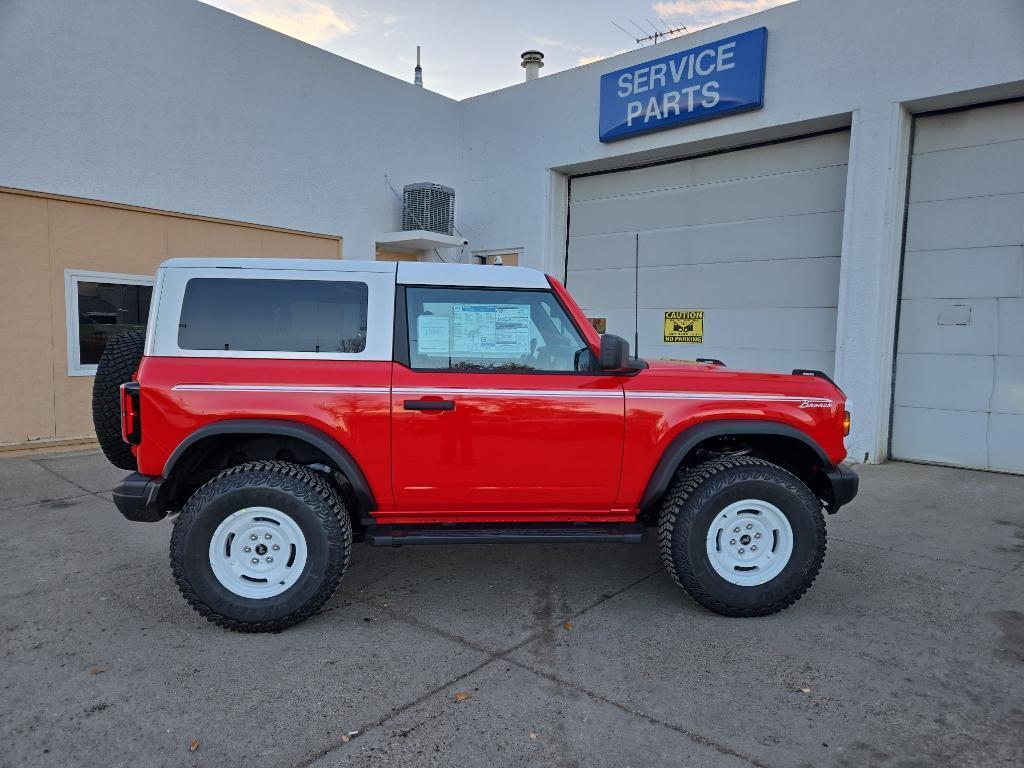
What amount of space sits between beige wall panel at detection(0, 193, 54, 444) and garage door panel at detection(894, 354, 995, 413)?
9.63 metres

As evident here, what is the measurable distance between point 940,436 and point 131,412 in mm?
7819

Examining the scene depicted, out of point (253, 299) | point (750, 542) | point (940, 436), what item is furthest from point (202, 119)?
point (940, 436)

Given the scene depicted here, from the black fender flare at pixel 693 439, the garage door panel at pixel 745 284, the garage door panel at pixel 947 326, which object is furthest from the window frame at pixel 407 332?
the garage door panel at pixel 947 326

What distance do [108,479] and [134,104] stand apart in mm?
4398

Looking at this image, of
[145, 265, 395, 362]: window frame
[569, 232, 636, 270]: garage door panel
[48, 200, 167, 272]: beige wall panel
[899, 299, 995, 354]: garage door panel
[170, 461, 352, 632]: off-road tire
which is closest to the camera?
[170, 461, 352, 632]: off-road tire

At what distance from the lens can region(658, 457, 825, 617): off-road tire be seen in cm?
349

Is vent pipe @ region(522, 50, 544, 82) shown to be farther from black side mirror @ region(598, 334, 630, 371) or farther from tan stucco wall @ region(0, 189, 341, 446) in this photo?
black side mirror @ region(598, 334, 630, 371)

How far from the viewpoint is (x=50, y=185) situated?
7.20m

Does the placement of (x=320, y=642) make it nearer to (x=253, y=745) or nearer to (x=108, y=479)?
(x=253, y=745)

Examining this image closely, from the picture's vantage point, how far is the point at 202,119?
8.27 m

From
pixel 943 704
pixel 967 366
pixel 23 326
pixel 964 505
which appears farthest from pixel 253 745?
pixel 967 366

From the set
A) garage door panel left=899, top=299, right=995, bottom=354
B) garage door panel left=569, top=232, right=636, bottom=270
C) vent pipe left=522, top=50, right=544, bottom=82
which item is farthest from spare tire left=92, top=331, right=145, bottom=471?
vent pipe left=522, top=50, right=544, bottom=82

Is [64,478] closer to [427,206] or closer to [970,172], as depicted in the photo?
[427,206]

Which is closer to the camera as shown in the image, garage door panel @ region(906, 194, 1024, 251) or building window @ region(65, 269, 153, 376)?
garage door panel @ region(906, 194, 1024, 251)
